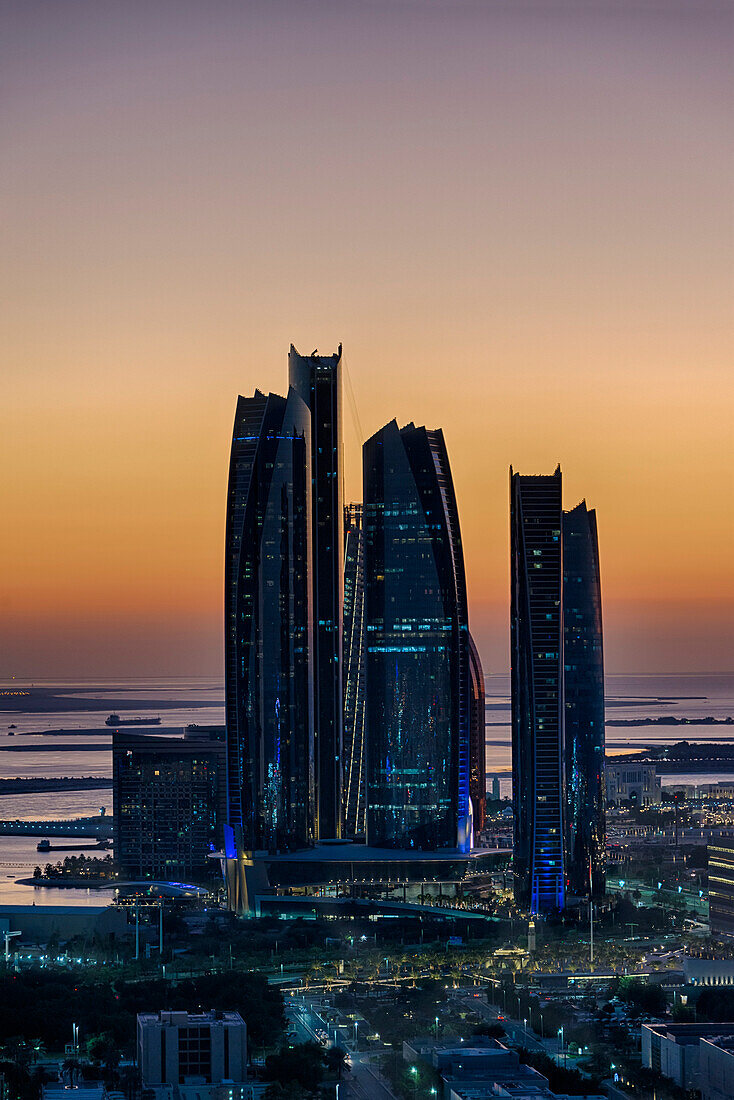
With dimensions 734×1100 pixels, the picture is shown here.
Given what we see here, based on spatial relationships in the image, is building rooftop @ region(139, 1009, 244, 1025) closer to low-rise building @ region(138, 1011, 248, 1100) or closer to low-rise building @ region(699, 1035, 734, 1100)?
low-rise building @ region(138, 1011, 248, 1100)

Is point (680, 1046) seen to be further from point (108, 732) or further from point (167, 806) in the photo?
point (108, 732)

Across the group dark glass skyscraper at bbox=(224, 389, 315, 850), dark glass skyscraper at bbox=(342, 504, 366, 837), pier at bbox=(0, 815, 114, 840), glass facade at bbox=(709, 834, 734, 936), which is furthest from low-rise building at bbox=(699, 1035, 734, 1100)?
pier at bbox=(0, 815, 114, 840)

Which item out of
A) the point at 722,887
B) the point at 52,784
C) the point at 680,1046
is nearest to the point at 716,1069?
the point at 680,1046

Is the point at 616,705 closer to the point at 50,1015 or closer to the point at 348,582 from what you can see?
the point at 348,582

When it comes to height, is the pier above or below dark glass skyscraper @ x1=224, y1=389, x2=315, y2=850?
below

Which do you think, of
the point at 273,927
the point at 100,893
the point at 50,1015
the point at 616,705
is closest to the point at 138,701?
the point at 616,705
